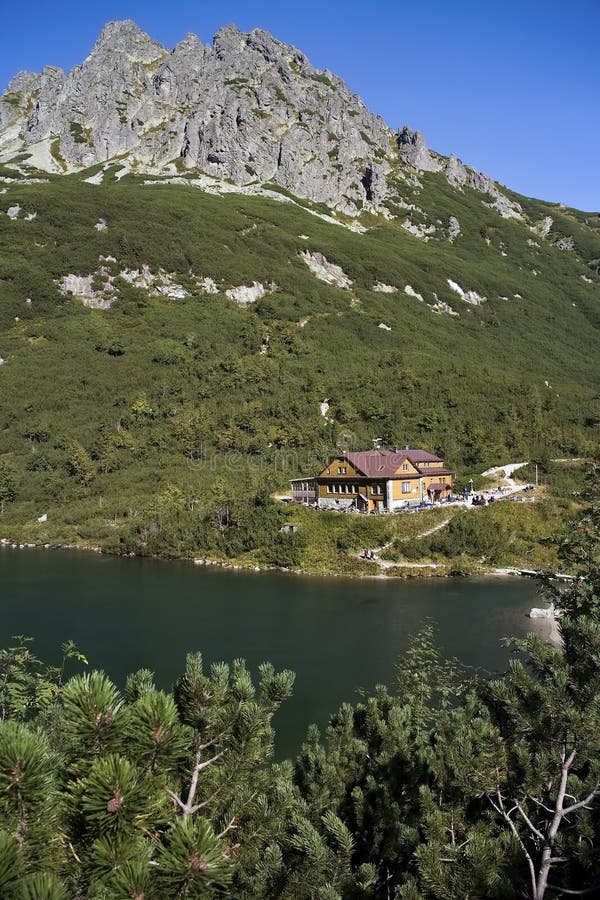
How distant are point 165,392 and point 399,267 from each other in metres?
53.9

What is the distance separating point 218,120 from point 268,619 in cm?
13211

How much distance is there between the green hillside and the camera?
1984 inches

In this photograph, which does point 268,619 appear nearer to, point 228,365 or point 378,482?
point 378,482

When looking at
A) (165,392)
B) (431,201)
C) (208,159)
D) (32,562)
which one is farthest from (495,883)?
(431,201)

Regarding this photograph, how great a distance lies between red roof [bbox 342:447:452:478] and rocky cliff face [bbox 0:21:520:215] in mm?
98955

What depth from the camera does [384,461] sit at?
43.3m

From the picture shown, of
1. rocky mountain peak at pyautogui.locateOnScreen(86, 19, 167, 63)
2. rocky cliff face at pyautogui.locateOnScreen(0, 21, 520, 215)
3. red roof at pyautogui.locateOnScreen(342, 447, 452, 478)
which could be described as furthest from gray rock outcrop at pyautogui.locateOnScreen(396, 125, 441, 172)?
red roof at pyautogui.locateOnScreen(342, 447, 452, 478)

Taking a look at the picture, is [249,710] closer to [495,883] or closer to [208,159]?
[495,883]

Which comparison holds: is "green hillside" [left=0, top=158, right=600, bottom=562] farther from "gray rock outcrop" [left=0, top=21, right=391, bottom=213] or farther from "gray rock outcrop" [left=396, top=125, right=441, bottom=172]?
"gray rock outcrop" [left=396, top=125, right=441, bottom=172]

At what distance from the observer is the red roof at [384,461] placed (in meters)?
42.4

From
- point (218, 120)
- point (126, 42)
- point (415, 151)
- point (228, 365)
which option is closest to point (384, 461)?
point (228, 365)

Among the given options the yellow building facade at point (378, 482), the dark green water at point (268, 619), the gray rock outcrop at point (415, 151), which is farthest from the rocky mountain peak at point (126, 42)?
the dark green water at point (268, 619)

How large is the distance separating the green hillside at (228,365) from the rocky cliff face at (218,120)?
23112 mm

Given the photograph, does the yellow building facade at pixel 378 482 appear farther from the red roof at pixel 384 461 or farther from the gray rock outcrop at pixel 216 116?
the gray rock outcrop at pixel 216 116
